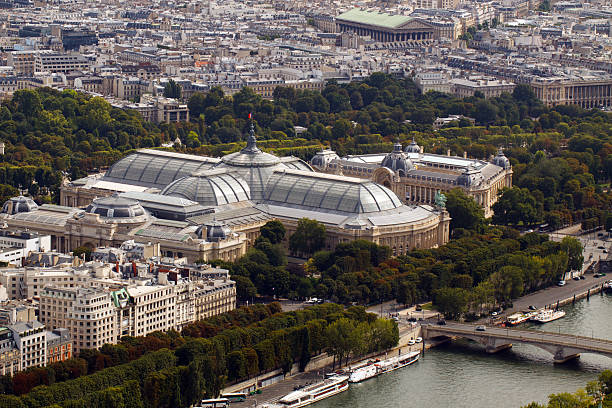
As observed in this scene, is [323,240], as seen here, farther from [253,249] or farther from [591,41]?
[591,41]

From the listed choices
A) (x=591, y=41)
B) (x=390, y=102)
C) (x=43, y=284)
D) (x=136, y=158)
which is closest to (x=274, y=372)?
(x=43, y=284)

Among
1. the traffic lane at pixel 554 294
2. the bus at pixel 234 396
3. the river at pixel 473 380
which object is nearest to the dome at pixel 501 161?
the traffic lane at pixel 554 294

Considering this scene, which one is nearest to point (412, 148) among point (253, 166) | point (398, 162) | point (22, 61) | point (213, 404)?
point (398, 162)

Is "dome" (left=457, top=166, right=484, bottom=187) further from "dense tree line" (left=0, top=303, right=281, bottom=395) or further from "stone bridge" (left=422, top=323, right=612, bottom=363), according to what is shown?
"dense tree line" (left=0, top=303, right=281, bottom=395)

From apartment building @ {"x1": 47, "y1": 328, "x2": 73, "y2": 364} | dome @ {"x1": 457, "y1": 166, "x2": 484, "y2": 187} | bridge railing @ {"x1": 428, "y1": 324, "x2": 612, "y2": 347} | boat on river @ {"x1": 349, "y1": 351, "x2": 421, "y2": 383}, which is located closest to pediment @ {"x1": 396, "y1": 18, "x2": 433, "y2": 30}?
dome @ {"x1": 457, "y1": 166, "x2": 484, "y2": 187}

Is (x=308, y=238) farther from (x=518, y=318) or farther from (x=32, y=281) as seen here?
(x=32, y=281)

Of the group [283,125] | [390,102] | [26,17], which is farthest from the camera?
[26,17]
